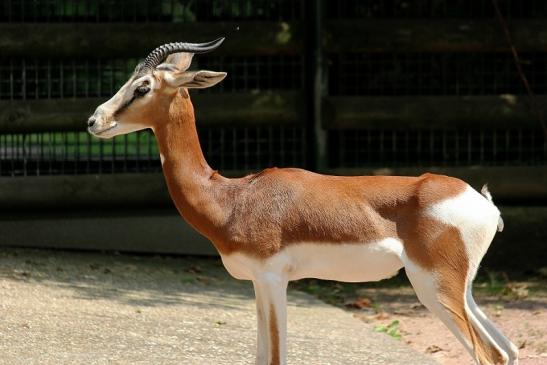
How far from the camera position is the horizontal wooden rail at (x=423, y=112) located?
436 inches

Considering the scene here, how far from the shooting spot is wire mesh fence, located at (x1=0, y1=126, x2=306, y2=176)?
11164 millimetres

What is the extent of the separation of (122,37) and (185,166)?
17.2 feet

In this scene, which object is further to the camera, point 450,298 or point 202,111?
point 202,111

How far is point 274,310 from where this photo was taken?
5645 mm

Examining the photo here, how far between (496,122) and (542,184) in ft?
2.53

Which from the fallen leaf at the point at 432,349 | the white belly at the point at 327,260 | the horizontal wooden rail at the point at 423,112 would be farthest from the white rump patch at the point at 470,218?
the horizontal wooden rail at the point at 423,112

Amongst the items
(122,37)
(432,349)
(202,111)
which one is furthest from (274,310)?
(122,37)

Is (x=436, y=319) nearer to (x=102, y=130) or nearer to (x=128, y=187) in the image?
(x=128, y=187)

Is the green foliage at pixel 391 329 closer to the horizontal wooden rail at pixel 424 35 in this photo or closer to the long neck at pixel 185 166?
the long neck at pixel 185 166

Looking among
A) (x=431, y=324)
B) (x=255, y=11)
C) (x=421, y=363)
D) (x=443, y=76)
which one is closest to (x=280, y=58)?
(x=255, y=11)

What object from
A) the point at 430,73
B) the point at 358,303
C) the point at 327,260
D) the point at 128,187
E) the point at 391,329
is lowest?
the point at 358,303

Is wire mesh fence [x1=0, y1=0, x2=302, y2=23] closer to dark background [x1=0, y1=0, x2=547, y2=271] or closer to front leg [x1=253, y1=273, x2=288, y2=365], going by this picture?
dark background [x1=0, y1=0, x2=547, y2=271]

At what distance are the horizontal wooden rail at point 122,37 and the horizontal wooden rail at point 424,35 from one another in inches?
23.1

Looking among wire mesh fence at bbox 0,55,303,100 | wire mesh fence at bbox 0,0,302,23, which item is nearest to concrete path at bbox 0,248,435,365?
wire mesh fence at bbox 0,55,303,100
